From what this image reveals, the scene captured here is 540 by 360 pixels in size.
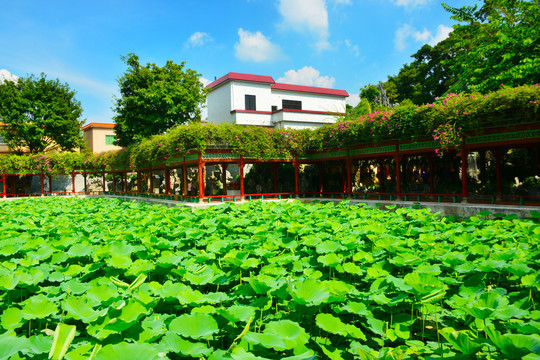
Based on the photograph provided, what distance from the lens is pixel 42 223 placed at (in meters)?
5.97

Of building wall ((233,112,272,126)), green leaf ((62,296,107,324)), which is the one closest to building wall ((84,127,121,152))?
building wall ((233,112,272,126))

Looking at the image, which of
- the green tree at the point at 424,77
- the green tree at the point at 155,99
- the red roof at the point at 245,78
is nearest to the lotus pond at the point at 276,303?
the green tree at the point at 155,99

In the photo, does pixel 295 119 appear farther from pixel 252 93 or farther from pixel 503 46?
pixel 503 46

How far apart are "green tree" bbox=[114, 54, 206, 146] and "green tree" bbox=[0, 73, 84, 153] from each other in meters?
7.62

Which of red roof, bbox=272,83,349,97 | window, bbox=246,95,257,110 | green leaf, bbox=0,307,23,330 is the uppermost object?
red roof, bbox=272,83,349,97

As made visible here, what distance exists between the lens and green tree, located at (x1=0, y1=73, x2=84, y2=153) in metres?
24.9

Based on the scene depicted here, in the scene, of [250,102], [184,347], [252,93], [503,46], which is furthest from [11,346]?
[252,93]

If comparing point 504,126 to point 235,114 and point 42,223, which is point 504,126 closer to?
point 42,223

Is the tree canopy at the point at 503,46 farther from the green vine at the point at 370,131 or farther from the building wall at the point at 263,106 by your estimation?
the building wall at the point at 263,106

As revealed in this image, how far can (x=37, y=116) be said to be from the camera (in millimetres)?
25688

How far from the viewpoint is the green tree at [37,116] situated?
979 inches

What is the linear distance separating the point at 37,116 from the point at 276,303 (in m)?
29.8

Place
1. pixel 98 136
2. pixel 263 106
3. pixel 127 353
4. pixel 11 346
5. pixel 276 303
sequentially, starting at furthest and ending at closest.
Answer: pixel 98 136, pixel 263 106, pixel 276 303, pixel 11 346, pixel 127 353

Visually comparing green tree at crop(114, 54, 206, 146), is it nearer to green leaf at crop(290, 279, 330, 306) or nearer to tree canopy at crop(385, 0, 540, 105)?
tree canopy at crop(385, 0, 540, 105)
